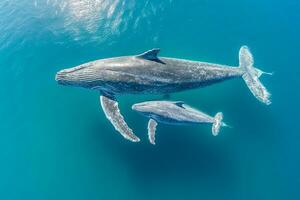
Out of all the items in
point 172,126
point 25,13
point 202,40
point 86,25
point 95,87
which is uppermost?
point 25,13

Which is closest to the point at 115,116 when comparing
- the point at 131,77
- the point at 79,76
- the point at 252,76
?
the point at 131,77

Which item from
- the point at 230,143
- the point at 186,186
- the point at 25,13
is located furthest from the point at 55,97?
the point at 230,143

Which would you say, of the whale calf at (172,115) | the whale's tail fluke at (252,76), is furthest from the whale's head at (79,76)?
the whale's tail fluke at (252,76)

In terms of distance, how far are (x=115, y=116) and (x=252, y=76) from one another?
28.1 ft

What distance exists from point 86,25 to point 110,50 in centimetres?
266

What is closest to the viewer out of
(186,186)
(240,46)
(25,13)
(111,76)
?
(111,76)

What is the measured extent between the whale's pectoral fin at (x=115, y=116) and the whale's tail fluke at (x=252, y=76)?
784 cm

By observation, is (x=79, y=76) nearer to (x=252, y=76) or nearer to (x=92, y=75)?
(x=92, y=75)

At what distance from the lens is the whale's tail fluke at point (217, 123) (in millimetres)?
18188

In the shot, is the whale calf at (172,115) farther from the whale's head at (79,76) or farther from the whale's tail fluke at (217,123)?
the whale's head at (79,76)

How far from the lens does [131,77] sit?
16328 mm

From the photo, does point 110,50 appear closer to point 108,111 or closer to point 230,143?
point 108,111

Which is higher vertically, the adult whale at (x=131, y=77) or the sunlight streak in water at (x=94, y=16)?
the sunlight streak in water at (x=94, y=16)

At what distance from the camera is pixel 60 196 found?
20.1 metres
